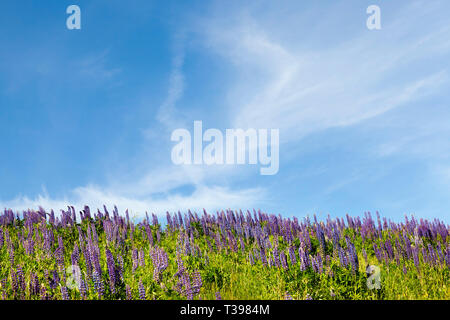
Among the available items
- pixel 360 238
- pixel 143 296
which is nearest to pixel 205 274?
pixel 143 296

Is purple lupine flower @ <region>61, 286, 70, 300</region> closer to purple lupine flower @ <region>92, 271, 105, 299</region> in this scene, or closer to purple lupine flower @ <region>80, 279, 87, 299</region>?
purple lupine flower @ <region>80, 279, 87, 299</region>

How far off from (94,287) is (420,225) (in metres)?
7.58

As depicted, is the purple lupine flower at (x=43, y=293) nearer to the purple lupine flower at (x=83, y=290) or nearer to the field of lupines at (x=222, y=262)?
the field of lupines at (x=222, y=262)

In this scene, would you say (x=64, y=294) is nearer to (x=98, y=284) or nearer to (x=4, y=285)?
(x=98, y=284)

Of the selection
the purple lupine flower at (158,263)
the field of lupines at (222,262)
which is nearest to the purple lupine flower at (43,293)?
the field of lupines at (222,262)

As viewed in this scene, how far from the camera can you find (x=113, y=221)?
933 cm

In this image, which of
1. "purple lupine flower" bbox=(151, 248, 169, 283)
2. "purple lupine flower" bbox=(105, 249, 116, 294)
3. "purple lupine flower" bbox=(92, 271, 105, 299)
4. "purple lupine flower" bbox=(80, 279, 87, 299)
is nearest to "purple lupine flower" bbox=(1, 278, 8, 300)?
"purple lupine flower" bbox=(80, 279, 87, 299)

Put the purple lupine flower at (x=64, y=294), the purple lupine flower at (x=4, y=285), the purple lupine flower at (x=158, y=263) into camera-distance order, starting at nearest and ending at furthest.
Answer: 1. the purple lupine flower at (x=64, y=294)
2. the purple lupine flower at (x=4, y=285)
3. the purple lupine flower at (x=158, y=263)

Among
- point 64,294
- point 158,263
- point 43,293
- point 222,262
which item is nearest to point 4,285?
point 43,293

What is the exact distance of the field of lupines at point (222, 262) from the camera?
5.72m

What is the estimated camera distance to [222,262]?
7480 millimetres

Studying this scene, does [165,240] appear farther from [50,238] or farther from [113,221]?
[50,238]
